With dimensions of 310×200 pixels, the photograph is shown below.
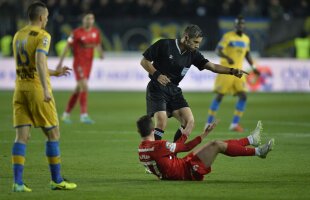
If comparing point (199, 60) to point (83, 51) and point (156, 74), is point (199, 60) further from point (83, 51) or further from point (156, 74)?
point (83, 51)

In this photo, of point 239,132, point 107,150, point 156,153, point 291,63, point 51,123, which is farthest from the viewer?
point 291,63

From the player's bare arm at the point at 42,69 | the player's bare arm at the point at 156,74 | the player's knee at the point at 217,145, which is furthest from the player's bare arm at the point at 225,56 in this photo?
the player's bare arm at the point at 42,69

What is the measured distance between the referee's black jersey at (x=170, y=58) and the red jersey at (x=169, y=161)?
190cm

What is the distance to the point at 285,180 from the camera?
10.6m

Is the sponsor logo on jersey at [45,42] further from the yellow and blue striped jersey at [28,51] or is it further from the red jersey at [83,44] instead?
the red jersey at [83,44]

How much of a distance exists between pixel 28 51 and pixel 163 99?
3141 millimetres

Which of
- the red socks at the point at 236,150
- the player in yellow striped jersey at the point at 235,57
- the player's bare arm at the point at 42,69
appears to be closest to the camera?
the player's bare arm at the point at 42,69

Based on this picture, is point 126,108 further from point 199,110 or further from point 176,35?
point 176,35

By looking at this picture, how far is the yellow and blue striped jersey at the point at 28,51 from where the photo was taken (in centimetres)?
952

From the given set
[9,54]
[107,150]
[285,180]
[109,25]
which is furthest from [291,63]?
[285,180]

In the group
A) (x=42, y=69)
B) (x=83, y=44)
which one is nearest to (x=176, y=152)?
(x=42, y=69)

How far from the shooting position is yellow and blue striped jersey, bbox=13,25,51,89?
9.52 meters

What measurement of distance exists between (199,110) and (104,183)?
1302 cm

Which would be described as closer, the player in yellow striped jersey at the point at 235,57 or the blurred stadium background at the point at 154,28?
the player in yellow striped jersey at the point at 235,57
